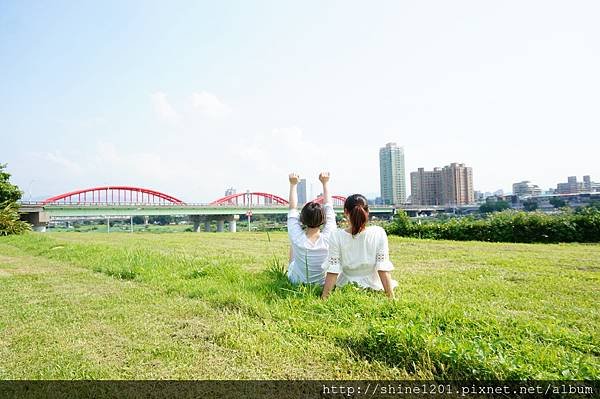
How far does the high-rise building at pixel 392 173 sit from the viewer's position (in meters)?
111

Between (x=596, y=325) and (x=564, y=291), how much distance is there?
1.78 meters

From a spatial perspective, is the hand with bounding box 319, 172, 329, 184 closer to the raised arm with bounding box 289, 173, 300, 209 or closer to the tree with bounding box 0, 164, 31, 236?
the raised arm with bounding box 289, 173, 300, 209

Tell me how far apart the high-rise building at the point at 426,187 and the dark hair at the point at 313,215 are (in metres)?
101

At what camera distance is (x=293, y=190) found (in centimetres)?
517

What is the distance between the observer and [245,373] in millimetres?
2727

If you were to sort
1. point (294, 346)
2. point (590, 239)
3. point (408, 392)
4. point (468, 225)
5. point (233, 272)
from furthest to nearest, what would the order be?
point (468, 225) → point (590, 239) → point (233, 272) → point (294, 346) → point (408, 392)

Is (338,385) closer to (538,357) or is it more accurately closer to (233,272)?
(538,357)

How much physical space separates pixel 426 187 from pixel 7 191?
302 feet

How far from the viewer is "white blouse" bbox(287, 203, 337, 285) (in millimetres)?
4789

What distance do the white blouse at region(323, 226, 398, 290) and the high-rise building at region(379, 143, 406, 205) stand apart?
106619 mm

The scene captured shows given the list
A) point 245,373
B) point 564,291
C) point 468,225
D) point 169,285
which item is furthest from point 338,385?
point 468,225

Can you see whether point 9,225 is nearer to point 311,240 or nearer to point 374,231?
point 311,240

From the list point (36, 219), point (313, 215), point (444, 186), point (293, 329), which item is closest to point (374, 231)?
point (313, 215)

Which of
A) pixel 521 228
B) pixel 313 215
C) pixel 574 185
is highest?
pixel 574 185
